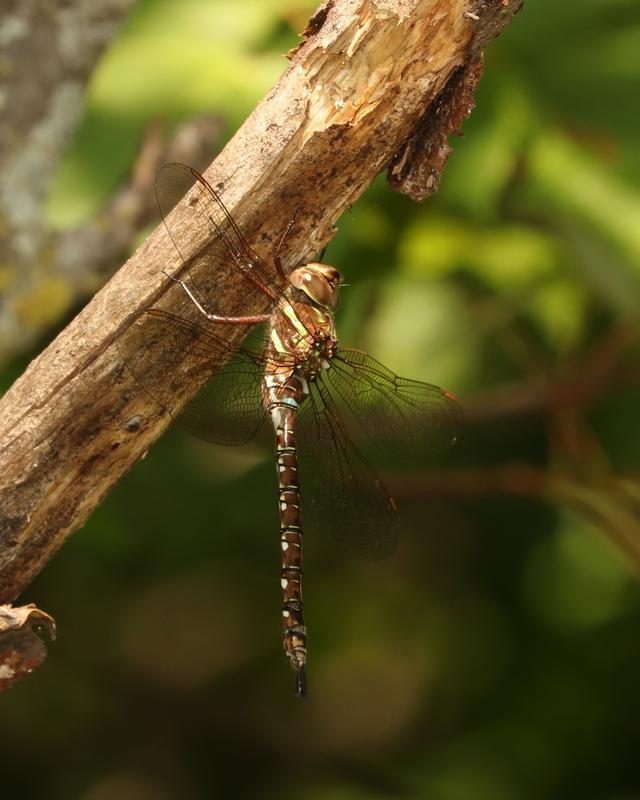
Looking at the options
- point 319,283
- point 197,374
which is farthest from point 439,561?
point 197,374

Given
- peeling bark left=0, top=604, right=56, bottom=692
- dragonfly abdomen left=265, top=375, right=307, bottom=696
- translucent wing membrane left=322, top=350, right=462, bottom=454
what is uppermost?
translucent wing membrane left=322, top=350, right=462, bottom=454

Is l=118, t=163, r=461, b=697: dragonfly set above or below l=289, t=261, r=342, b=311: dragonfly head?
below

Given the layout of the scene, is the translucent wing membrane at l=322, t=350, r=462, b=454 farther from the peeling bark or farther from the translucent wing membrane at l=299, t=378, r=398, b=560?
the peeling bark

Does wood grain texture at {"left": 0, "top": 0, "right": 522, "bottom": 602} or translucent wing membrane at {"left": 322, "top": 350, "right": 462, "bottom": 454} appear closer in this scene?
wood grain texture at {"left": 0, "top": 0, "right": 522, "bottom": 602}

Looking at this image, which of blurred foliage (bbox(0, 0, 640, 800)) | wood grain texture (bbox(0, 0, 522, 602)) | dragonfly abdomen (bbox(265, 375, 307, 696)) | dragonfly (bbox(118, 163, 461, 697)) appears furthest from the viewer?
blurred foliage (bbox(0, 0, 640, 800))

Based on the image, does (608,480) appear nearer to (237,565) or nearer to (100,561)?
(237,565)

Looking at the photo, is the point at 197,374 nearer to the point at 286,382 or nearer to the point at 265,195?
the point at 265,195

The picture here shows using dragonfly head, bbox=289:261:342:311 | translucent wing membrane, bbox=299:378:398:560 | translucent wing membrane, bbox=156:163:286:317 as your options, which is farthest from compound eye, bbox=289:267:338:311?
translucent wing membrane, bbox=299:378:398:560

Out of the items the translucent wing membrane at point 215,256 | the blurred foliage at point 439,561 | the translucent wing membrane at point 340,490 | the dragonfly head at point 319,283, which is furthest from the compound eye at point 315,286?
the blurred foliage at point 439,561
